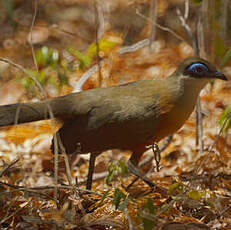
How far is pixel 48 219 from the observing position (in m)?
3.18

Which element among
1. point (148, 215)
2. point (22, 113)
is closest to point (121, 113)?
point (22, 113)

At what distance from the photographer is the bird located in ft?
12.4

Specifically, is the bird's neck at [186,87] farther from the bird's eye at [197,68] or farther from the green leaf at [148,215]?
the green leaf at [148,215]

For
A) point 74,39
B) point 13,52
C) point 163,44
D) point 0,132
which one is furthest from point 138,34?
point 0,132

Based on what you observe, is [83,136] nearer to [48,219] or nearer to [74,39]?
[48,219]

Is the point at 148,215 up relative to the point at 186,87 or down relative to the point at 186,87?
down

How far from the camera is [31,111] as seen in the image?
3674 millimetres

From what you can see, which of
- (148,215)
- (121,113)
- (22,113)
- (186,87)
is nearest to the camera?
(148,215)

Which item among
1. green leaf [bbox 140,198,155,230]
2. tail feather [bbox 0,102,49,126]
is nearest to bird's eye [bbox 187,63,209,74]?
tail feather [bbox 0,102,49,126]

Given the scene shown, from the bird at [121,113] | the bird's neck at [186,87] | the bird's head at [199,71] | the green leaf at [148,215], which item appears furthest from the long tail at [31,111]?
the green leaf at [148,215]

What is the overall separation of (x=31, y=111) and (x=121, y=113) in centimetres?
66

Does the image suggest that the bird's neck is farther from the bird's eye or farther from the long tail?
the long tail

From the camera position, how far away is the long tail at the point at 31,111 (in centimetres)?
358

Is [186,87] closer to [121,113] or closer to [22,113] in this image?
[121,113]
